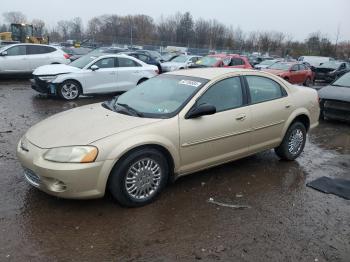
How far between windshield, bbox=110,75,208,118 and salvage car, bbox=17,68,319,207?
0.01 meters

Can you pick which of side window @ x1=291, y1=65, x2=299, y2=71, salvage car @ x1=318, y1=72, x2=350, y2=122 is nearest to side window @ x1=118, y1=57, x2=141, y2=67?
salvage car @ x1=318, y1=72, x2=350, y2=122

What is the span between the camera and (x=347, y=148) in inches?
309

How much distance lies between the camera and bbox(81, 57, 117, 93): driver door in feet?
39.4

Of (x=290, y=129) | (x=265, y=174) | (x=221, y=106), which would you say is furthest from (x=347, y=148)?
(x=221, y=106)

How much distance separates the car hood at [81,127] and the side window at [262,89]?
5.87ft

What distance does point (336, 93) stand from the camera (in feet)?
33.2

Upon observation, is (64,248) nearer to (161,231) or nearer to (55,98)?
(161,231)

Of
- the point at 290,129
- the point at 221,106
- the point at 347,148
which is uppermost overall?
the point at 221,106

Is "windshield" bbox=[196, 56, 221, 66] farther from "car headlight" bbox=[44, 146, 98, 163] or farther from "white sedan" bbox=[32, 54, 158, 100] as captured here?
"car headlight" bbox=[44, 146, 98, 163]

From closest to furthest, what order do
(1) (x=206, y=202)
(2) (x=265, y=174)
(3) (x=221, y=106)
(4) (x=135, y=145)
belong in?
1. (4) (x=135, y=145)
2. (1) (x=206, y=202)
3. (3) (x=221, y=106)
4. (2) (x=265, y=174)

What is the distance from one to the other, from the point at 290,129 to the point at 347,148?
7.74 feet

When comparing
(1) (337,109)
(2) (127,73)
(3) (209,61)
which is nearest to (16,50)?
(2) (127,73)

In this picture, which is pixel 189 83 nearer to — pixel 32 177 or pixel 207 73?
pixel 207 73

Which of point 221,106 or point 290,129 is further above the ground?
point 221,106
